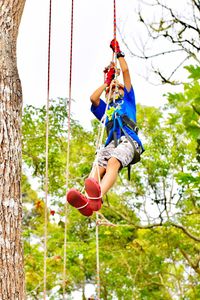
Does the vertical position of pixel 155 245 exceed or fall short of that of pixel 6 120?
it exceeds it

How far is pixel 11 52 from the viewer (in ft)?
11.0

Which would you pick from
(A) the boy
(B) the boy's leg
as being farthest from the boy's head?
(B) the boy's leg

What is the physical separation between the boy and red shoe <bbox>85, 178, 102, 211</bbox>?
0.58 ft

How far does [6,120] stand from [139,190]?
28.2 ft

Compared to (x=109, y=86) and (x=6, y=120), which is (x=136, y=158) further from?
(x=6, y=120)

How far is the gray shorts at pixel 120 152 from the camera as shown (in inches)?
147

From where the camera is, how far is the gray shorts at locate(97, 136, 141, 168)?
3.73 metres

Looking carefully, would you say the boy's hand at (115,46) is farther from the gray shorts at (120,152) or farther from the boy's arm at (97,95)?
the gray shorts at (120,152)

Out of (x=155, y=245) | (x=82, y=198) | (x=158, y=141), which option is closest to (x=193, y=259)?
(x=155, y=245)

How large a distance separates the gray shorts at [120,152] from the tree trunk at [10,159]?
2.43ft

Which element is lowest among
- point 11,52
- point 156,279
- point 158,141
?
point 11,52

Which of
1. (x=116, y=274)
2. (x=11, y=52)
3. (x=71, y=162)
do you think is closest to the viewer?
(x=11, y=52)

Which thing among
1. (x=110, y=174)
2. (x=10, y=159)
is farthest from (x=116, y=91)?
A: (x=10, y=159)

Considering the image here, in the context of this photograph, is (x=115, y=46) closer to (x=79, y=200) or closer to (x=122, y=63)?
(x=122, y=63)
